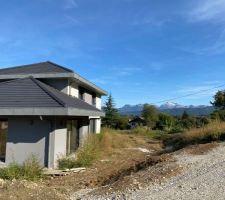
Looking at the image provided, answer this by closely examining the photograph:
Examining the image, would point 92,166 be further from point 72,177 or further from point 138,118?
point 138,118

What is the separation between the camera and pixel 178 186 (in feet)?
31.3

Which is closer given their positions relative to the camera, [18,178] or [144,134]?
[18,178]

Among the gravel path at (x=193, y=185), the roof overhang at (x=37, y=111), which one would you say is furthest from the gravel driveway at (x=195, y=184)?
the roof overhang at (x=37, y=111)

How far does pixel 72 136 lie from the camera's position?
2056cm

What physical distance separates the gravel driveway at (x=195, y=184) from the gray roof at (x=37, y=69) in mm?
10673

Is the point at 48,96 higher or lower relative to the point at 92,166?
higher

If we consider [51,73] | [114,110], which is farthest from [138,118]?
[51,73]

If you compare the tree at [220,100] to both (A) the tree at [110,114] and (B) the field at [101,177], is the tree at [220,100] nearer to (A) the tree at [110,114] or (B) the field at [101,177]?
(A) the tree at [110,114]

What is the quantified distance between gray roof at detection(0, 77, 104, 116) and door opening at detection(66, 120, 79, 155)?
77.6 inches

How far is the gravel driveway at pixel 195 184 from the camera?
28.8 ft

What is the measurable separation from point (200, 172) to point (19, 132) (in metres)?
8.21

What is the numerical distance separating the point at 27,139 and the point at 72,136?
5399mm

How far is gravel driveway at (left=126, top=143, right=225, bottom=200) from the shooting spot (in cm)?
879

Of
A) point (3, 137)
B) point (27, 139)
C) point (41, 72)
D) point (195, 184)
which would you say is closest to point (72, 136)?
point (41, 72)
